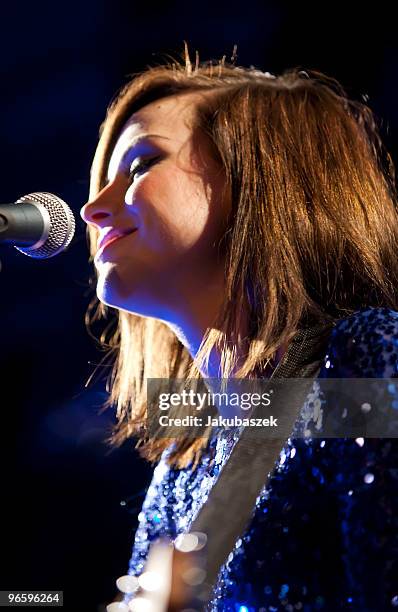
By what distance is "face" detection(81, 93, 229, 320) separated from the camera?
1.40 m

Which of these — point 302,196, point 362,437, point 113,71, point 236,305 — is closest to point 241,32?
point 113,71

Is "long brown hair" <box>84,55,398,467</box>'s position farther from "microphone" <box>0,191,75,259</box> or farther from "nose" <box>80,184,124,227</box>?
"microphone" <box>0,191,75,259</box>

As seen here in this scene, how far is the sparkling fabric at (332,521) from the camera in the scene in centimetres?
99

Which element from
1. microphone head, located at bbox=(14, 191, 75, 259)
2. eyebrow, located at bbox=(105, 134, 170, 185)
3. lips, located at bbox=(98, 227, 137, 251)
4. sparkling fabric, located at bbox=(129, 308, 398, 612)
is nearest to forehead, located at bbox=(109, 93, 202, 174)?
eyebrow, located at bbox=(105, 134, 170, 185)

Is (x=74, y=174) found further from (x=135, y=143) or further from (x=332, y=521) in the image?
(x=332, y=521)

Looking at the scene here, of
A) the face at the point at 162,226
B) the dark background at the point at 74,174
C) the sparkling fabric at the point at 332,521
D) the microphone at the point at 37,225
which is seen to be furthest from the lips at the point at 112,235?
the dark background at the point at 74,174

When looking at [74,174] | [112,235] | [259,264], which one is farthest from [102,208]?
[74,174]

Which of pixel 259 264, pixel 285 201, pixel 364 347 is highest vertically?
pixel 285 201

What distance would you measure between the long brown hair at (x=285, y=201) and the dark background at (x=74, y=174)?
33 centimetres

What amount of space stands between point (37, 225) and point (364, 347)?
0.44 m

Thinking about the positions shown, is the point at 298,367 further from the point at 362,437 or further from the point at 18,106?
the point at 18,106

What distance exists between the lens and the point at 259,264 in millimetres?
1351

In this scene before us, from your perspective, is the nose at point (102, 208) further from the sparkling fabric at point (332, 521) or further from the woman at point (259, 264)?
the sparkling fabric at point (332, 521)

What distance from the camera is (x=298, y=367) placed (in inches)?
48.7
